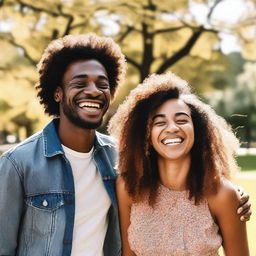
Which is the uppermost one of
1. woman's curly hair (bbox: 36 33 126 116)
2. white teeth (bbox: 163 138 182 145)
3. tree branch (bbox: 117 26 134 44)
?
tree branch (bbox: 117 26 134 44)

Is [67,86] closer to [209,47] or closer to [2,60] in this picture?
[2,60]

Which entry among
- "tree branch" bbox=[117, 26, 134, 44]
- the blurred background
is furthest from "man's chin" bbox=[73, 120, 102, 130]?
"tree branch" bbox=[117, 26, 134, 44]

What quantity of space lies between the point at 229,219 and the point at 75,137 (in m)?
1.18

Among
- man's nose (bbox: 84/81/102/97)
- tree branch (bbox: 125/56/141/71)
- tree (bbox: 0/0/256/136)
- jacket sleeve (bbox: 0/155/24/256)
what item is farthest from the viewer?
tree branch (bbox: 125/56/141/71)

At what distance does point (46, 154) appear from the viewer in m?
3.48

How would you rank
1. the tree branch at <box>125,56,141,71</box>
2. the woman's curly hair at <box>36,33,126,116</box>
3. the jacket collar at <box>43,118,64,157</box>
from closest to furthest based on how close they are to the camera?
the jacket collar at <box>43,118,64,157</box>, the woman's curly hair at <box>36,33,126,116</box>, the tree branch at <box>125,56,141,71</box>

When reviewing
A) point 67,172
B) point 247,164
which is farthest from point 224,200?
point 247,164

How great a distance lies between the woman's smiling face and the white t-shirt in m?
0.50

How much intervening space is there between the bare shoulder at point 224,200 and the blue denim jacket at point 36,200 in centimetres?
67

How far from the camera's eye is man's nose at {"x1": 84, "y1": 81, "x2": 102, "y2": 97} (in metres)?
3.63

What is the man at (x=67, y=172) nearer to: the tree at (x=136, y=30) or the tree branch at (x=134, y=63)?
the tree at (x=136, y=30)

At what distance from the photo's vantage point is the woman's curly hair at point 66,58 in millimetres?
3896

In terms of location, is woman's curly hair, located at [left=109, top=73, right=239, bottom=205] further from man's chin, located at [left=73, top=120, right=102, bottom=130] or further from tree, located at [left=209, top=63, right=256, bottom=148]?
tree, located at [left=209, top=63, right=256, bottom=148]

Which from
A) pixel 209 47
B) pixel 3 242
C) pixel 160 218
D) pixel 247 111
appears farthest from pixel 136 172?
pixel 247 111
